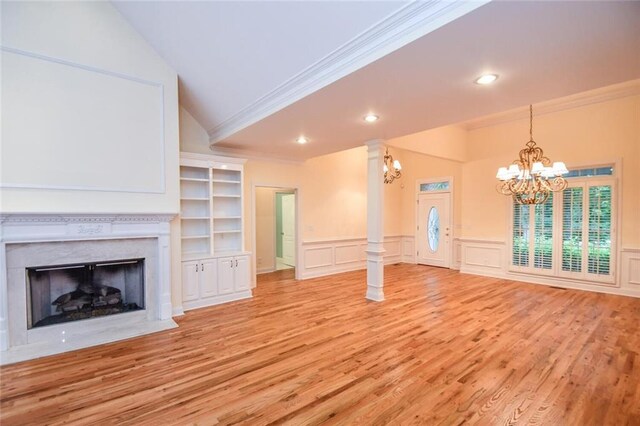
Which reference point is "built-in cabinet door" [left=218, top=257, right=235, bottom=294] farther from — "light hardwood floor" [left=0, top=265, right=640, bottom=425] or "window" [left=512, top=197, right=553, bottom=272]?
"window" [left=512, top=197, right=553, bottom=272]

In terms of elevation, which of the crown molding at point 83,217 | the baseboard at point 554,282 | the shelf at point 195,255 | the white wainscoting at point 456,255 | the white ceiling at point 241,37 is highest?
the white ceiling at point 241,37

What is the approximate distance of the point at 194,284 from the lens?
463 cm

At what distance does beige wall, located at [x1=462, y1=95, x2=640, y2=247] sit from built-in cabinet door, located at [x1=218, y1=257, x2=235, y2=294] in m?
5.53

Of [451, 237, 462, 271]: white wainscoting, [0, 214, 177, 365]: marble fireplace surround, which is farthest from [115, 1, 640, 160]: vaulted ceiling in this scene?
[451, 237, 462, 271]: white wainscoting

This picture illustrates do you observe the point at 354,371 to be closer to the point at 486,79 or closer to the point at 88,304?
the point at 486,79

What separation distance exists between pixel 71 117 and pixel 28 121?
0.38 meters

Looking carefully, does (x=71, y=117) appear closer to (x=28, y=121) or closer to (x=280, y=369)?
(x=28, y=121)

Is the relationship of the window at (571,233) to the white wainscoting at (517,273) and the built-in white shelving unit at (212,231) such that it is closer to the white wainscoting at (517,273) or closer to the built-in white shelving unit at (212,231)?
the white wainscoting at (517,273)

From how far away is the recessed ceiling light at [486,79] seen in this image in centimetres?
261

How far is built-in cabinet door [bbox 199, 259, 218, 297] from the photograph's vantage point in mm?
4719

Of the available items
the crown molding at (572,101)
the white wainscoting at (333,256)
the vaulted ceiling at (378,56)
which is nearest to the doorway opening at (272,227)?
the white wainscoting at (333,256)

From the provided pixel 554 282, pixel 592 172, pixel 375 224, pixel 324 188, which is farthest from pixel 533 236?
pixel 324 188

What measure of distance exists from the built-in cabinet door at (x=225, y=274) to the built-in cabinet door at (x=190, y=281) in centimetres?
37

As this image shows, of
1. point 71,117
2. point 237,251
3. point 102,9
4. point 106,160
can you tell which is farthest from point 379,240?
point 102,9
